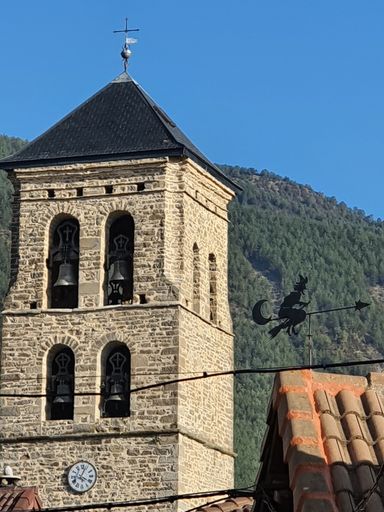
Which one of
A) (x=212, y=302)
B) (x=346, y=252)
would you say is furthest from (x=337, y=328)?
(x=212, y=302)

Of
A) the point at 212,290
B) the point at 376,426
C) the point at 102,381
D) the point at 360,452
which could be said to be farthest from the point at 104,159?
the point at 360,452

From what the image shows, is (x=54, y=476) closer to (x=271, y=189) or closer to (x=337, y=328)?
(x=337, y=328)

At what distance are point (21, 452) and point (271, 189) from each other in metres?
144

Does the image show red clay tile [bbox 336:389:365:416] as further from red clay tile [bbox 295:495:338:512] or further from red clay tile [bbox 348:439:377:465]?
red clay tile [bbox 295:495:338:512]

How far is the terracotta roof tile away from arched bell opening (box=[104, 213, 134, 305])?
22853 millimetres

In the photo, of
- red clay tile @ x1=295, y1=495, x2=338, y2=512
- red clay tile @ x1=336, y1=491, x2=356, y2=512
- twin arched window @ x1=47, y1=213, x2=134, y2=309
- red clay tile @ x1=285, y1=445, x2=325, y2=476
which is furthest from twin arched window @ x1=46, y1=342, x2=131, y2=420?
red clay tile @ x1=295, y1=495, x2=338, y2=512

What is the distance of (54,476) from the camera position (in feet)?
111

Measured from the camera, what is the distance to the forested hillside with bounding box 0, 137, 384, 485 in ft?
379

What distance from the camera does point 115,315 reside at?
113 feet

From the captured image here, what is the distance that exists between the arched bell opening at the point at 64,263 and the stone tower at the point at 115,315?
3cm

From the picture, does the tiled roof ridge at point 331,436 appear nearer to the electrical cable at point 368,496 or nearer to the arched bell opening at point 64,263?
the electrical cable at point 368,496

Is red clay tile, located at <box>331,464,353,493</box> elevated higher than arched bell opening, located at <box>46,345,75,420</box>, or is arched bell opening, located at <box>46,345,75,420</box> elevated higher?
arched bell opening, located at <box>46,345,75,420</box>

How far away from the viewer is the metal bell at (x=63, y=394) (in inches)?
1353

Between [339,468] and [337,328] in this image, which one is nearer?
[339,468]
